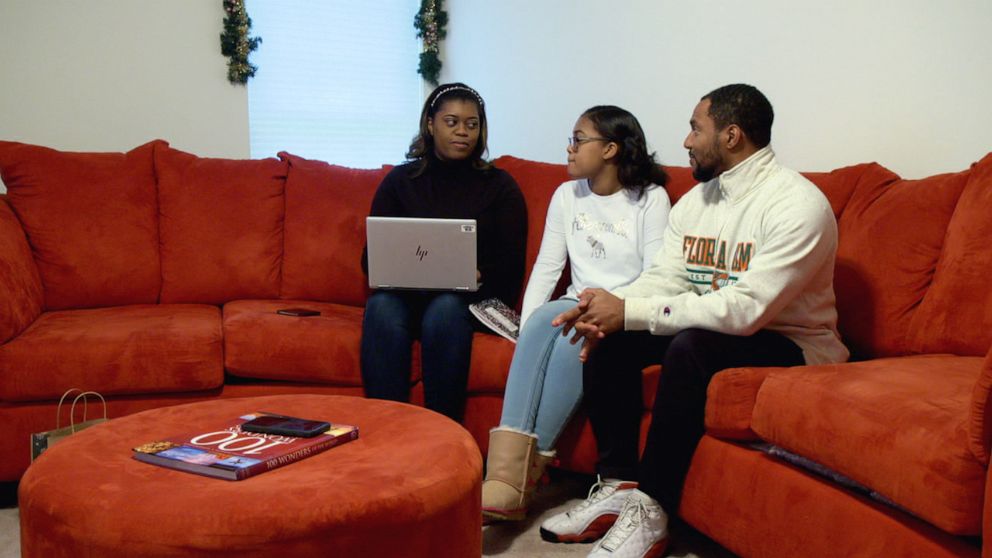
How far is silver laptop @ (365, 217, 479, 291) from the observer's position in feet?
7.29

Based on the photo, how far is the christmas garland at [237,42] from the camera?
3.70 meters

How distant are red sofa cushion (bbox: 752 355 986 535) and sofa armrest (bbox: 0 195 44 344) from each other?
73.3 inches

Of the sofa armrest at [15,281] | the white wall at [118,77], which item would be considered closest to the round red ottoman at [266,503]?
the sofa armrest at [15,281]

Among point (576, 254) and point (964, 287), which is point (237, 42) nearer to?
point (576, 254)

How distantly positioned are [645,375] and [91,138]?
2729 millimetres

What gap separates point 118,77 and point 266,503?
304 cm

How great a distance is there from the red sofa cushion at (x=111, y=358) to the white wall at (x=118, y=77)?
1507 mm

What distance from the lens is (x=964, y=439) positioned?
3.90ft

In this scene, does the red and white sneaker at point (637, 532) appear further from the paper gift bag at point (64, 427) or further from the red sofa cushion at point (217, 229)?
the red sofa cushion at point (217, 229)

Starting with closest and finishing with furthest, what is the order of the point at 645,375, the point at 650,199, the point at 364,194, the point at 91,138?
the point at 645,375 < the point at 650,199 < the point at 364,194 < the point at 91,138

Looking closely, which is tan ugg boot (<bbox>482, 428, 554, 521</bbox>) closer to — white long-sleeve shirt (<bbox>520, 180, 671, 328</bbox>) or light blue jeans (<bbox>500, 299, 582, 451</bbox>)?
light blue jeans (<bbox>500, 299, 582, 451</bbox>)

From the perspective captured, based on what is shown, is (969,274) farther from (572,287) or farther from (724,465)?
(572,287)

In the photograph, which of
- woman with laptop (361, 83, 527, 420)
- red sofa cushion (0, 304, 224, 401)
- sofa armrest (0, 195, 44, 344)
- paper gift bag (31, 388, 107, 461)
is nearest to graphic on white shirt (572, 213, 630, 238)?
woman with laptop (361, 83, 527, 420)

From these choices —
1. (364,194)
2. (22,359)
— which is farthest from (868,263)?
(22,359)
